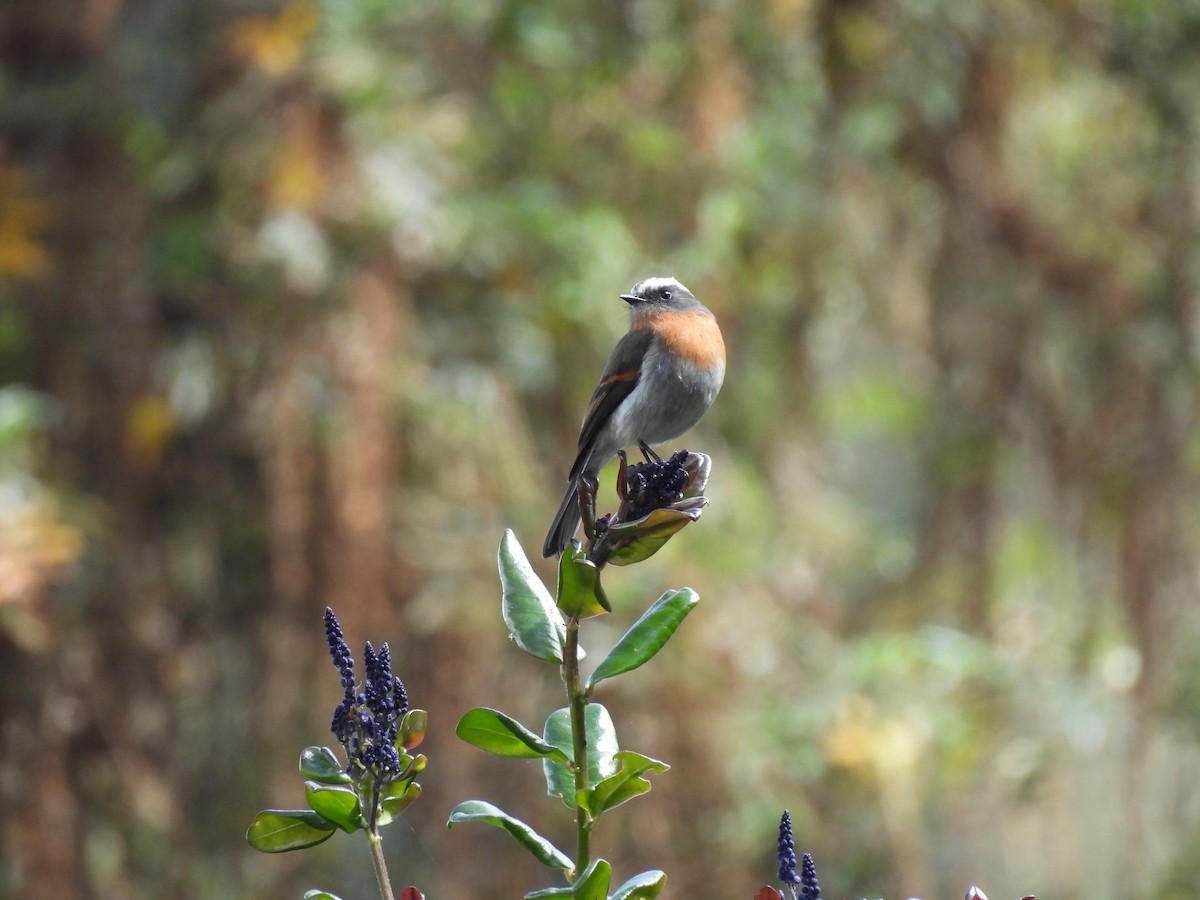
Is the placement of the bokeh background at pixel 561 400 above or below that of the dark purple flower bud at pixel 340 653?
above

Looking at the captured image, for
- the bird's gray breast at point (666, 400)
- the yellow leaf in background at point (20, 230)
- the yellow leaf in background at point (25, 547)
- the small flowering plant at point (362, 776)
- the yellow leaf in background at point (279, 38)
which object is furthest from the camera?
the yellow leaf in background at point (20, 230)

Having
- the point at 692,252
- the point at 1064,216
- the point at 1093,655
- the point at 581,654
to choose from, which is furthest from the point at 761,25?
the point at 581,654

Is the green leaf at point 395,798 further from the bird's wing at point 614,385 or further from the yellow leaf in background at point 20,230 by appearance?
the yellow leaf in background at point 20,230

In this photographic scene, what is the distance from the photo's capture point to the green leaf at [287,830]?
115cm

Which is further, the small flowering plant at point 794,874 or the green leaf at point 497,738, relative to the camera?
the green leaf at point 497,738

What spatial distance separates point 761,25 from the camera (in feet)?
18.5

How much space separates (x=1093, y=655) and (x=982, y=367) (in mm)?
1241

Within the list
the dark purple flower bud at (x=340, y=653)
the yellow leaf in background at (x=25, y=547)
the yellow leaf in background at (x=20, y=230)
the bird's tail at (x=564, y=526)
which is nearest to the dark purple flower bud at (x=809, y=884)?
the dark purple flower bud at (x=340, y=653)

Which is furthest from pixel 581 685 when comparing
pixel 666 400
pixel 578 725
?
pixel 666 400

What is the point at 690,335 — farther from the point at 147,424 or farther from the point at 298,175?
the point at 147,424

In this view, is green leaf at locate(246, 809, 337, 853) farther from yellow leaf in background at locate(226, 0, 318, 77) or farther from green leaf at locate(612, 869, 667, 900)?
yellow leaf in background at locate(226, 0, 318, 77)

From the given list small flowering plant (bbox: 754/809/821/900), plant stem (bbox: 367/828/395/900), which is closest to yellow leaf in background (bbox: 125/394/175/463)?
plant stem (bbox: 367/828/395/900)

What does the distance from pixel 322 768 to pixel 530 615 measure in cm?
20

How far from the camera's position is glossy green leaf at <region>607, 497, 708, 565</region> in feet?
3.84
